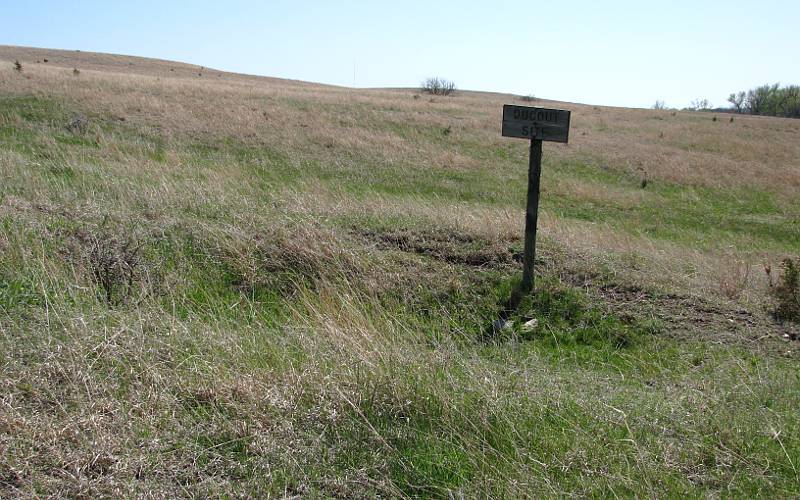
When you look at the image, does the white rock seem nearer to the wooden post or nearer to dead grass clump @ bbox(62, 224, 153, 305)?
the wooden post

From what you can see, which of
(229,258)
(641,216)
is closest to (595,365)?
(229,258)

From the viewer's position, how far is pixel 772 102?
3019 inches

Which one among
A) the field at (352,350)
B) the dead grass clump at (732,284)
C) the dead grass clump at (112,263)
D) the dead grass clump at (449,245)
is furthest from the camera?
the dead grass clump at (449,245)

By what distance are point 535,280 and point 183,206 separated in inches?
174

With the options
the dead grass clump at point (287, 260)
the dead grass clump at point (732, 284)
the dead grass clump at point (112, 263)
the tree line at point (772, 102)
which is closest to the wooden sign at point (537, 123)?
the dead grass clump at point (287, 260)

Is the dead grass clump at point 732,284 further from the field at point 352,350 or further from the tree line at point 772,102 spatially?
the tree line at point 772,102

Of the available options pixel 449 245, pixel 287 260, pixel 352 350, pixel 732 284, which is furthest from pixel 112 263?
pixel 732 284

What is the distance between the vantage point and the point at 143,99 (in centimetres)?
2286

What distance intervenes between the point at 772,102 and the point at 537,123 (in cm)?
8361

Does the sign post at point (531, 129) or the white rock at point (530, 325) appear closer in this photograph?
the white rock at point (530, 325)

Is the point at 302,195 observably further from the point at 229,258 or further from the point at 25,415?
the point at 25,415

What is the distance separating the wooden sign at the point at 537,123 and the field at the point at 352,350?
1.48 meters

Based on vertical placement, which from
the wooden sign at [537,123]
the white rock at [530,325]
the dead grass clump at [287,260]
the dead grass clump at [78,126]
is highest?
the wooden sign at [537,123]

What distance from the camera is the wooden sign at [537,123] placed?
6.71 metres
